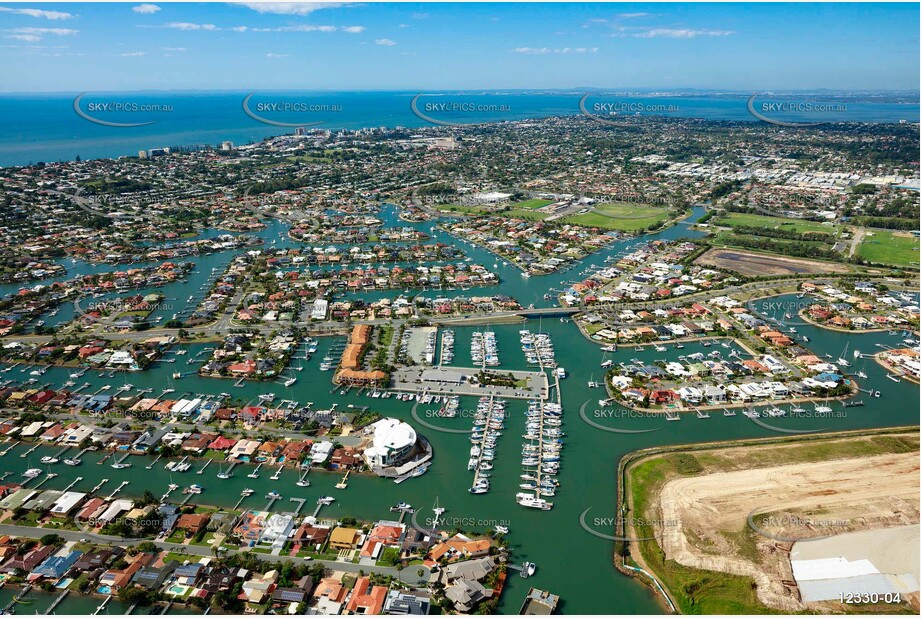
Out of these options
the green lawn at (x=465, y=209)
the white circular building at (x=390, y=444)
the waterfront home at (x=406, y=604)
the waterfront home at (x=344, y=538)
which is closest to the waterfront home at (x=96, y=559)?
the waterfront home at (x=344, y=538)

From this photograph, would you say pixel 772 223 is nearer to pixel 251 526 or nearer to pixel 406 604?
pixel 406 604

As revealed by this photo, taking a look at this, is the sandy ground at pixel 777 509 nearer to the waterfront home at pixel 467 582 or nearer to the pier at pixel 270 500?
the waterfront home at pixel 467 582

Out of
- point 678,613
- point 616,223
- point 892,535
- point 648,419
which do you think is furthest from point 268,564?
point 616,223

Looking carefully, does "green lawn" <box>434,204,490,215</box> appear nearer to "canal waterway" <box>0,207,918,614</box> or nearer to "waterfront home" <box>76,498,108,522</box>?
"canal waterway" <box>0,207,918,614</box>

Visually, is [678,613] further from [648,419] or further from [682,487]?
[648,419]

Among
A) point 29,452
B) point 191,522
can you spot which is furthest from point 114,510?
point 29,452

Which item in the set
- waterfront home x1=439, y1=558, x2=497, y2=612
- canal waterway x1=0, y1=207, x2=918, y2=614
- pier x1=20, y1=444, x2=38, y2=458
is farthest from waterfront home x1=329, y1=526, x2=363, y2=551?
pier x1=20, y1=444, x2=38, y2=458
